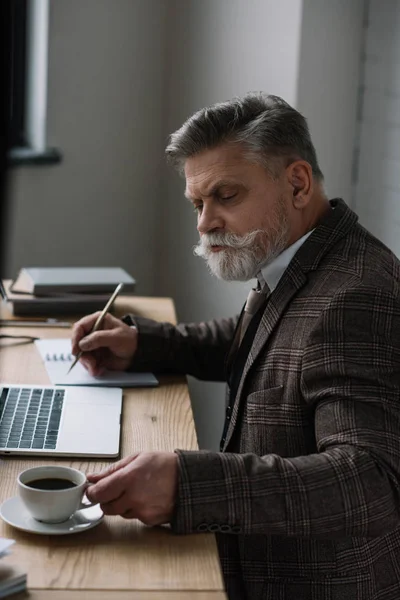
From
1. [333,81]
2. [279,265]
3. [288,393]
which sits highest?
[333,81]

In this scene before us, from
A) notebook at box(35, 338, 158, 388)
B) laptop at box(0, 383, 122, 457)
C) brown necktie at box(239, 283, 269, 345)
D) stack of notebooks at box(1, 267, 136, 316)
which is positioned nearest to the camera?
laptop at box(0, 383, 122, 457)

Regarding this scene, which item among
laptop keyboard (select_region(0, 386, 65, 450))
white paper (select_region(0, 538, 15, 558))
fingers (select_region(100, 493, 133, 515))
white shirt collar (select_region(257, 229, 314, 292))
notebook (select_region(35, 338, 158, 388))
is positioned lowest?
notebook (select_region(35, 338, 158, 388))

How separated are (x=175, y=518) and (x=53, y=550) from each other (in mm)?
147

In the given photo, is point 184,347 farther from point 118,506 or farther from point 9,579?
point 9,579

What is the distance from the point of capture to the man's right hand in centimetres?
178

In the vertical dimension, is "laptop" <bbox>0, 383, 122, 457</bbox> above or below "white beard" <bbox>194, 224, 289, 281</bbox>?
below

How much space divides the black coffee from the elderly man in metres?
0.04

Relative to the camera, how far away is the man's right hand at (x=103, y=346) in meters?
1.78

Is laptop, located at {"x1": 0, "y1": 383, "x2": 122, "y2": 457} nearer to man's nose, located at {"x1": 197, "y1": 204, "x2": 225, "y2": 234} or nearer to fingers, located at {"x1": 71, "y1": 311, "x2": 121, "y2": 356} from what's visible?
fingers, located at {"x1": 71, "y1": 311, "x2": 121, "y2": 356}

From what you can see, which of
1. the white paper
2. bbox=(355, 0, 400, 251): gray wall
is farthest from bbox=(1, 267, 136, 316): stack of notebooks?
the white paper

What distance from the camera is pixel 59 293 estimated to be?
2.34m

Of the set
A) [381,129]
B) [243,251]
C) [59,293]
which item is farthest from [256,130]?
[59,293]

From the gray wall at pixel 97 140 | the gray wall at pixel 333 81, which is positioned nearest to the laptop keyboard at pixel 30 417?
the gray wall at pixel 333 81

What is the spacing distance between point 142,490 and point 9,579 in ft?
0.66
